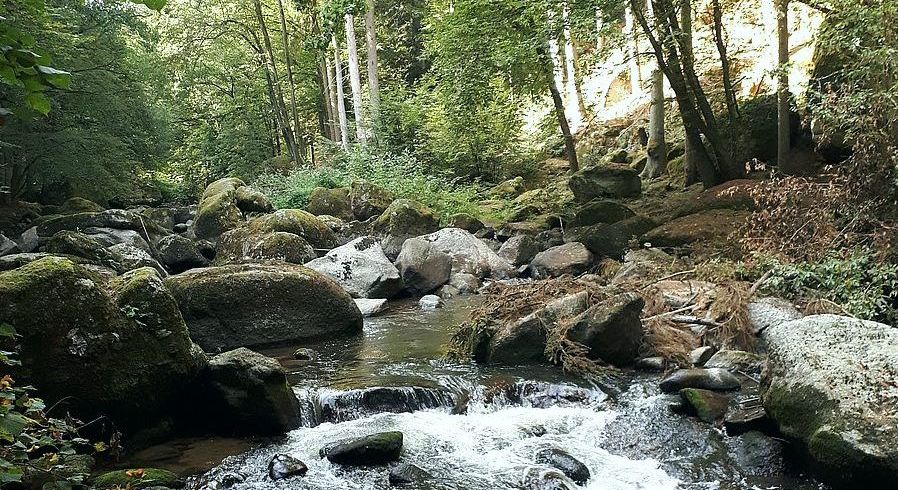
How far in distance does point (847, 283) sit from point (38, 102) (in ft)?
25.4

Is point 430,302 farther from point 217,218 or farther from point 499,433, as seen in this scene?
point 217,218

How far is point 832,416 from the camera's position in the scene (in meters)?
4.55

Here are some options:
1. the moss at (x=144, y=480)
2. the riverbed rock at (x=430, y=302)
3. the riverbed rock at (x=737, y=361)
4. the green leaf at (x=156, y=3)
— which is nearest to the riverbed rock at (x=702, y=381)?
the riverbed rock at (x=737, y=361)

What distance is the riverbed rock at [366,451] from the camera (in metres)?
5.33

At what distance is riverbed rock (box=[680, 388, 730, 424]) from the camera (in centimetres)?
573

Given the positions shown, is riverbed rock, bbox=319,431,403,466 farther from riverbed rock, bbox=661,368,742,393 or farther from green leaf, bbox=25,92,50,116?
green leaf, bbox=25,92,50,116

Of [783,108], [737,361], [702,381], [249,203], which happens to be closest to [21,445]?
[702,381]

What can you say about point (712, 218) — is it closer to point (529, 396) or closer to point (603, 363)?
point (603, 363)

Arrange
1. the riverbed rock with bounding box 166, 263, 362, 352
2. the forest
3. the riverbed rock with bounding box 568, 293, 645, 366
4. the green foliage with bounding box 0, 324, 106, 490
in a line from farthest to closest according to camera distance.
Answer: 1. the riverbed rock with bounding box 166, 263, 362, 352
2. the riverbed rock with bounding box 568, 293, 645, 366
3. the forest
4. the green foliage with bounding box 0, 324, 106, 490

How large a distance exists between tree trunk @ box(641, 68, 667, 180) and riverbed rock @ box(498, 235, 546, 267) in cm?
510

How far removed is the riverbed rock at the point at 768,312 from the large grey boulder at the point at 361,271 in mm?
6604

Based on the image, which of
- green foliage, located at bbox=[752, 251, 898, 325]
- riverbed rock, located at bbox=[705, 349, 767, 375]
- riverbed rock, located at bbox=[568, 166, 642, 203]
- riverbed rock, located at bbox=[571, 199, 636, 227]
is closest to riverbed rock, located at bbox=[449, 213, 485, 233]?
riverbed rock, located at bbox=[568, 166, 642, 203]

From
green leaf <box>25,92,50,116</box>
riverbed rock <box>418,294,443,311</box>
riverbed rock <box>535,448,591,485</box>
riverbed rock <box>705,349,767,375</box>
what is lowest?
riverbed rock <box>535,448,591,485</box>

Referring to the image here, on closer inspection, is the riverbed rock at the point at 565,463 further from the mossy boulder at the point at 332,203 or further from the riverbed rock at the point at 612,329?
the mossy boulder at the point at 332,203
